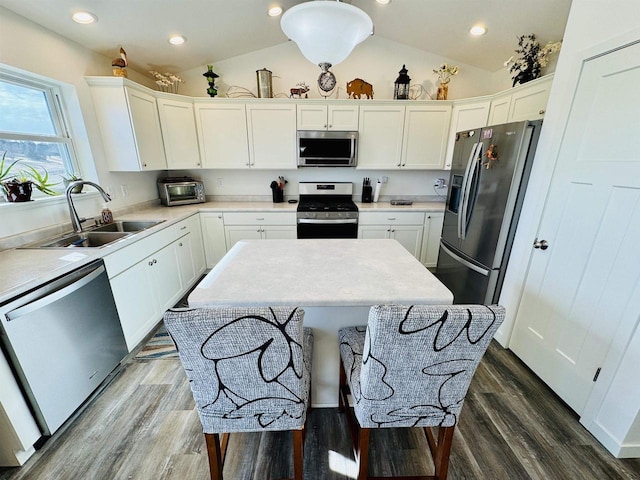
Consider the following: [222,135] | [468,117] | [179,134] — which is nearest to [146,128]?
[179,134]

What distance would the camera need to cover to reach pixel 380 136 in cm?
333

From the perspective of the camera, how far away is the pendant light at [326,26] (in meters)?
1.08

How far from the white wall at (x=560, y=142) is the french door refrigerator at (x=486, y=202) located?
0.10 metres

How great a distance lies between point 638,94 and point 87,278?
3.08 metres

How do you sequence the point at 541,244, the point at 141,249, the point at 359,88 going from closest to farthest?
the point at 541,244
the point at 141,249
the point at 359,88

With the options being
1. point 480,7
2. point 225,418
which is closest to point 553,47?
point 480,7

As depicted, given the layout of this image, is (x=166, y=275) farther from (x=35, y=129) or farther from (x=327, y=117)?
(x=327, y=117)

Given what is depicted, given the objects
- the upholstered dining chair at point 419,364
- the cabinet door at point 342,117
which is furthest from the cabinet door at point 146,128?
the upholstered dining chair at point 419,364

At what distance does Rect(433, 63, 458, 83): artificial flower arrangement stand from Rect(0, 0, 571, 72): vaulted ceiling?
0.55 ft

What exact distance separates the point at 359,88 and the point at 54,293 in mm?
3386

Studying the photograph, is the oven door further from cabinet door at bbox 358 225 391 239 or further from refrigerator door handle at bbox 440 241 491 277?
refrigerator door handle at bbox 440 241 491 277

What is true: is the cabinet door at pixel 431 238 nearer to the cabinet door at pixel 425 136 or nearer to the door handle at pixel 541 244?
the cabinet door at pixel 425 136

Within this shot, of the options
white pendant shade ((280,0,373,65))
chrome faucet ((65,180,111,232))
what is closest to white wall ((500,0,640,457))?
white pendant shade ((280,0,373,65))

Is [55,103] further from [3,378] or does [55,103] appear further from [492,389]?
[492,389]
